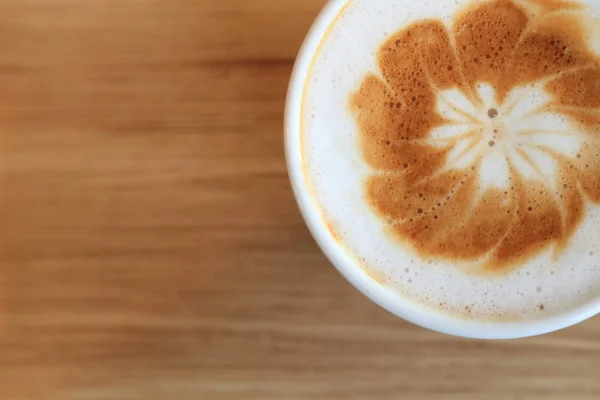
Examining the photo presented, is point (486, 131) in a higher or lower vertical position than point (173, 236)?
higher

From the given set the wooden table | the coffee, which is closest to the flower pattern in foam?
the coffee

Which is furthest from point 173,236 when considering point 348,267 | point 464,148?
point 464,148

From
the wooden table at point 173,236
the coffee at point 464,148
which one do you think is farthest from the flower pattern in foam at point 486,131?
the wooden table at point 173,236

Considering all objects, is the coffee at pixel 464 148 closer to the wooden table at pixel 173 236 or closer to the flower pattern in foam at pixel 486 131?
the flower pattern in foam at pixel 486 131

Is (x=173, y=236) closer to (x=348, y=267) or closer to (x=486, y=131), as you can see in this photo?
(x=348, y=267)

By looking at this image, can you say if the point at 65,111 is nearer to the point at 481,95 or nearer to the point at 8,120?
the point at 8,120

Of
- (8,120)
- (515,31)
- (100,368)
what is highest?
(515,31)

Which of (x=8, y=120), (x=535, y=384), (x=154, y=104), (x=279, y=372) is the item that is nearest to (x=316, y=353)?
(x=279, y=372)
